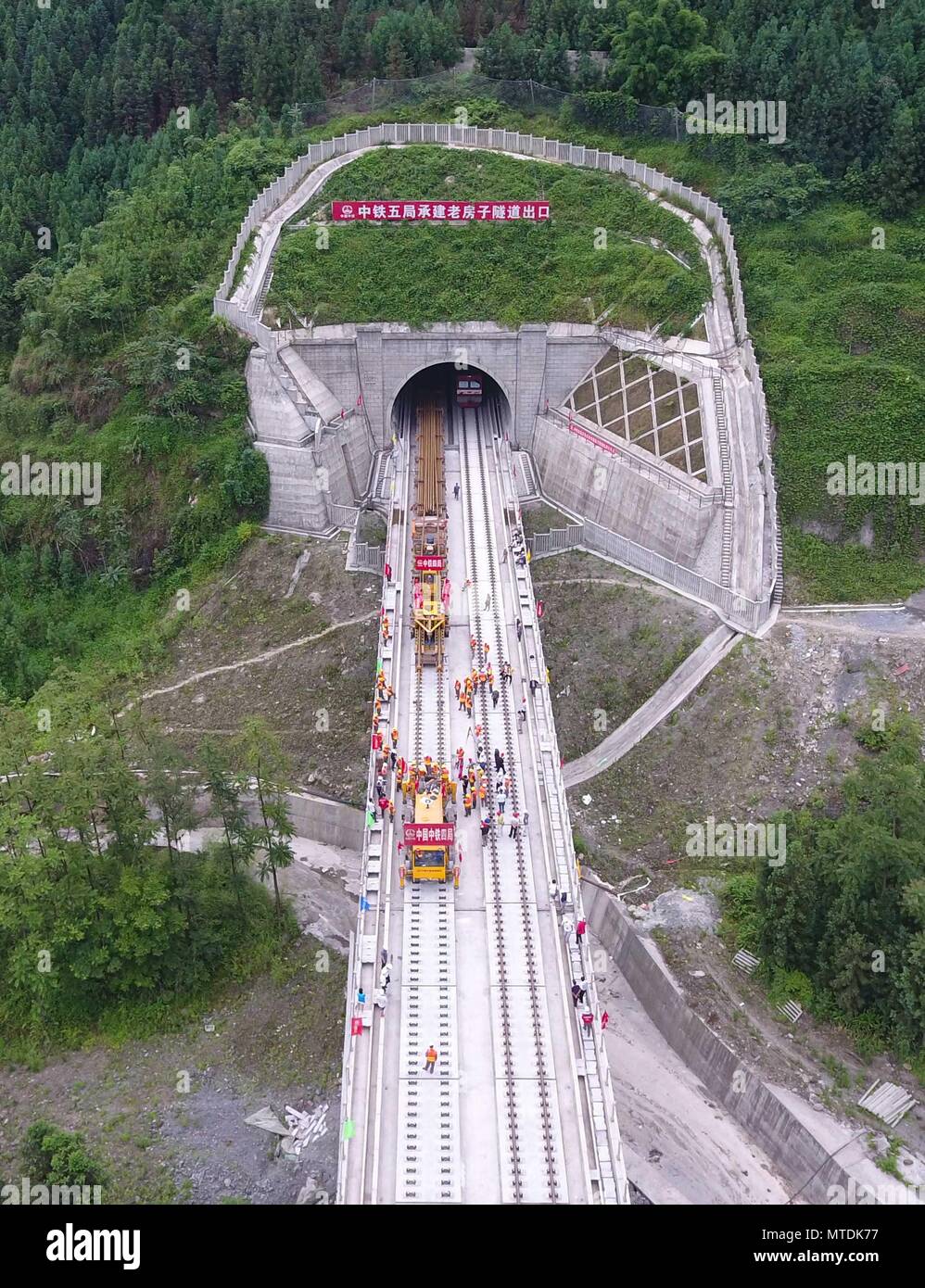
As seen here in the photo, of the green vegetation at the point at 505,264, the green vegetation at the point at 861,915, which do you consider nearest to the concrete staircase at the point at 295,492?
the green vegetation at the point at 505,264

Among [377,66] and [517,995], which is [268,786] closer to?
[517,995]

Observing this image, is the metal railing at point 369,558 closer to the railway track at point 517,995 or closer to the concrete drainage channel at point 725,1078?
the railway track at point 517,995

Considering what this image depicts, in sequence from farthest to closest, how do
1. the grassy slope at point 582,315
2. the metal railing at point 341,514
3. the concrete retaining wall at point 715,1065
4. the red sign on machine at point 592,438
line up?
the metal railing at point 341,514
the red sign on machine at point 592,438
the grassy slope at point 582,315
the concrete retaining wall at point 715,1065

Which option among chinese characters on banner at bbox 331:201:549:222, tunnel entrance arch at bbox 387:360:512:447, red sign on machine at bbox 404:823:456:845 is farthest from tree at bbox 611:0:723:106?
red sign on machine at bbox 404:823:456:845

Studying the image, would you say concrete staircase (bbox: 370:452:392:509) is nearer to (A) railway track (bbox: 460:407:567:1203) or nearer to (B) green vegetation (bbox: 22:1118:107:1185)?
(A) railway track (bbox: 460:407:567:1203)

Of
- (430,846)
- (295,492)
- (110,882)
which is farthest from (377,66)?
(110,882)

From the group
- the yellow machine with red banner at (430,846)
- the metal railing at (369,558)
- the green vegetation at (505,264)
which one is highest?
the green vegetation at (505,264)

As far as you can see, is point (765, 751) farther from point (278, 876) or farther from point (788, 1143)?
point (278, 876)
